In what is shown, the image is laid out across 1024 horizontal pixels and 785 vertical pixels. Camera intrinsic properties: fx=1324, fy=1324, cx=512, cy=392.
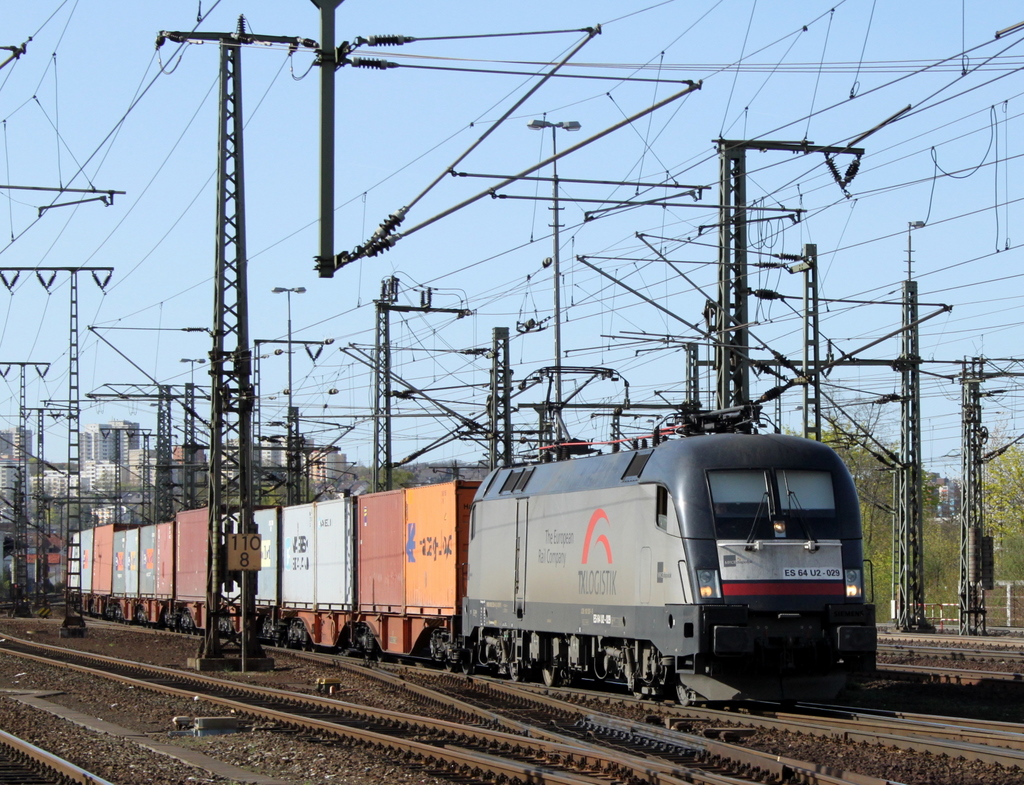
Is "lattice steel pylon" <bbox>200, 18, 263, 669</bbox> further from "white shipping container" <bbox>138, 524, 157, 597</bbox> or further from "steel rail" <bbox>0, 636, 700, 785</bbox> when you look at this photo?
"white shipping container" <bbox>138, 524, 157, 597</bbox>

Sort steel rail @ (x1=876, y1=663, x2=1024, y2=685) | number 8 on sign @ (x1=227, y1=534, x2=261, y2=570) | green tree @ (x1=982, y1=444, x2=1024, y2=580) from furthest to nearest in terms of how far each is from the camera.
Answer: green tree @ (x1=982, y1=444, x2=1024, y2=580) → number 8 on sign @ (x1=227, y1=534, x2=261, y2=570) → steel rail @ (x1=876, y1=663, x2=1024, y2=685)

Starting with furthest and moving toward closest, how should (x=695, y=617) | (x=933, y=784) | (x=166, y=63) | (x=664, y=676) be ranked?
(x=166, y=63), (x=664, y=676), (x=695, y=617), (x=933, y=784)

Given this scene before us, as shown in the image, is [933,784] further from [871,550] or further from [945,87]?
[871,550]

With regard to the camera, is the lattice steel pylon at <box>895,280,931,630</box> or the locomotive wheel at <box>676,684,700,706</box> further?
the lattice steel pylon at <box>895,280,931,630</box>

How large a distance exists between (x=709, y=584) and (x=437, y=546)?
32.5 feet

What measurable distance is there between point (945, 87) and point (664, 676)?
25.9 ft

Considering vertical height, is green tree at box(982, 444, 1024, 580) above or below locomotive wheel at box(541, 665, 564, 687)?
above

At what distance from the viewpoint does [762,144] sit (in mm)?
24797

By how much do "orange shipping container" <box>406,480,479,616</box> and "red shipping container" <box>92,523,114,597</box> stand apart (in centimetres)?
3138

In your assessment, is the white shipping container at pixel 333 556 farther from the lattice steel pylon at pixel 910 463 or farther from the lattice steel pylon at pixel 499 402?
the lattice steel pylon at pixel 910 463

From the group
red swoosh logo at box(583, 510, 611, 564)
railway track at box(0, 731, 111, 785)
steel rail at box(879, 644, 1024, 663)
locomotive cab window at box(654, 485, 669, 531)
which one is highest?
locomotive cab window at box(654, 485, 669, 531)

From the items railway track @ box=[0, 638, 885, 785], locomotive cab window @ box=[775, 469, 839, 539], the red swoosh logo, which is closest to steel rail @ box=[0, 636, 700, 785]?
railway track @ box=[0, 638, 885, 785]

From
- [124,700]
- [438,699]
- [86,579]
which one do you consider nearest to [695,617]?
[438,699]

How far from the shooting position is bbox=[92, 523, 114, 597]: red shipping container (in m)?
54.1
